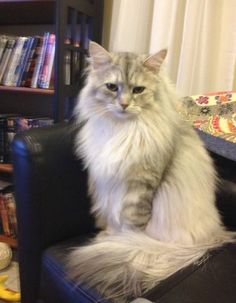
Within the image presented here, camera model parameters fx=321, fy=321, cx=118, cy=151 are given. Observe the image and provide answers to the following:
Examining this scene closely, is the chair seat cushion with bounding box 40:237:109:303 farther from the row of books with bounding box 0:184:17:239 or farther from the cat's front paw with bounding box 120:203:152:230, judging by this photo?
the row of books with bounding box 0:184:17:239

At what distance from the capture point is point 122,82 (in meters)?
0.93

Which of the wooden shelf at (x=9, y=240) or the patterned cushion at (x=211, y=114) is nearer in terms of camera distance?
the patterned cushion at (x=211, y=114)

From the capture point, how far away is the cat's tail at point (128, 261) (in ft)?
2.52

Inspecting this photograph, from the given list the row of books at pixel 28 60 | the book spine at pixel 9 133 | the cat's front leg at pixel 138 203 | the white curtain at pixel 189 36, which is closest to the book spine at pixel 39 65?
the row of books at pixel 28 60

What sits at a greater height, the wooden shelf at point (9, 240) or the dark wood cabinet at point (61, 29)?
the dark wood cabinet at point (61, 29)

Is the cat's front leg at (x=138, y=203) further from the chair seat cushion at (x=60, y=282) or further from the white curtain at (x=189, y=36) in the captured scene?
the white curtain at (x=189, y=36)

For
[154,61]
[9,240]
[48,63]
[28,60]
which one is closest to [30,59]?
[28,60]

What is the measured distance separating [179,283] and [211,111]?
0.69m

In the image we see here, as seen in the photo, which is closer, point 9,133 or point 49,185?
point 49,185

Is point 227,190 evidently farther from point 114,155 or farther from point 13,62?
point 13,62

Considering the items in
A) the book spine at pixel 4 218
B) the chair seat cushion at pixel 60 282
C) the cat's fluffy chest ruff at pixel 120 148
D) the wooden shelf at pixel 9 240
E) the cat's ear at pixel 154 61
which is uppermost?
the cat's ear at pixel 154 61

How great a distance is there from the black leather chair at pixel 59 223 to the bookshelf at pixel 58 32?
1.15ft

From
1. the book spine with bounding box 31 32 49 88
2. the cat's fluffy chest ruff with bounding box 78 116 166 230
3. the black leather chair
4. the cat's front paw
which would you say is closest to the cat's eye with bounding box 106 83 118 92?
the cat's fluffy chest ruff with bounding box 78 116 166 230

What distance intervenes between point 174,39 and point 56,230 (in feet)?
3.19
